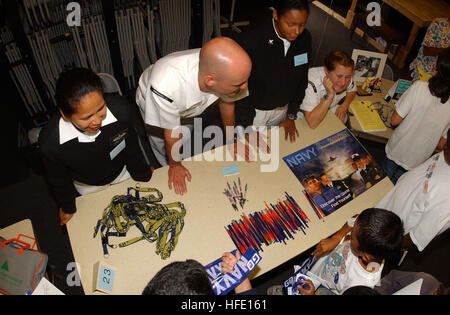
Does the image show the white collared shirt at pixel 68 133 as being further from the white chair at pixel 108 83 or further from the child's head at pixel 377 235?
the child's head at pixel 377 235

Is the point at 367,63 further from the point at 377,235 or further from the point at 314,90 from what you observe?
the point at 377,235

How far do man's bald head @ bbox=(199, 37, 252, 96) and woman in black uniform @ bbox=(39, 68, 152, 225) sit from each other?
58 cm

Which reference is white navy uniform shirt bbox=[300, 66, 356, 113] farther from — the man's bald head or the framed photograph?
the man's bald head

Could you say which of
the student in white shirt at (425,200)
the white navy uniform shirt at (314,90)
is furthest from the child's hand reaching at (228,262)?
the white navy uniform shirt at (314,90)

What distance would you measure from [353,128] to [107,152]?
217 centimetres

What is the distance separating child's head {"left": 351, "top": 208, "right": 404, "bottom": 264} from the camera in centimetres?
160

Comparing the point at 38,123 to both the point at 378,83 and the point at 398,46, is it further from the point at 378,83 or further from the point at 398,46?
the point at 398,46

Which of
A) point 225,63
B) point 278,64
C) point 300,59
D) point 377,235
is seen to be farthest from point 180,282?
point 300,59

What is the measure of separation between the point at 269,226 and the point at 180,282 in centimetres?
92

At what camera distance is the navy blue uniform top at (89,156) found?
1743mm

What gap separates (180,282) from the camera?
1243 mm

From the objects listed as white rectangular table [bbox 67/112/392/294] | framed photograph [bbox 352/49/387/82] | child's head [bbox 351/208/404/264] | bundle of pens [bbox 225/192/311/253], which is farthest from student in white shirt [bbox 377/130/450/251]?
framed photograph [bbox 352/49/387/82]
